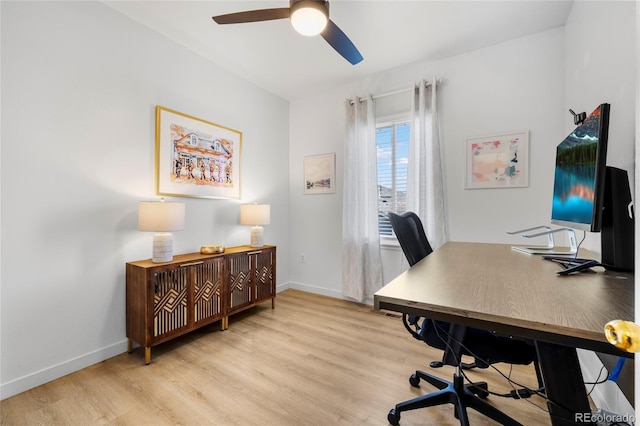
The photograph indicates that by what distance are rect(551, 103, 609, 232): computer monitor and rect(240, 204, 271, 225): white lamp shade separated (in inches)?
94.2

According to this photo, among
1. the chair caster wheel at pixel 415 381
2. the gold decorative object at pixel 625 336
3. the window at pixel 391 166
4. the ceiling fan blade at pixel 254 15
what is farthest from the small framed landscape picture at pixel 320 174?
the gold decorative object at pixel 625 336

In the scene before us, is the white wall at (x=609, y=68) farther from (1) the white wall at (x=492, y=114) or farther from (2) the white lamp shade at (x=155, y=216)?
(2) the white lamp shade at (x=155, y=216)

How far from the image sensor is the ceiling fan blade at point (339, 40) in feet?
5.64

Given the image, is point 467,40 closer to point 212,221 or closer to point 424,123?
point 424,123

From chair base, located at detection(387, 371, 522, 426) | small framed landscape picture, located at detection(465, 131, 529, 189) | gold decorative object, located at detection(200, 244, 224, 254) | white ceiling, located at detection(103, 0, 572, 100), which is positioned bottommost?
chair base, located at detection(387, 371, 522, 426)

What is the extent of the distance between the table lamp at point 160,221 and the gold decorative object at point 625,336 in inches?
90.2

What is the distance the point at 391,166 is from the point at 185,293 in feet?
8.07

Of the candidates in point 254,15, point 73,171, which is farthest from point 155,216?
point 254,15

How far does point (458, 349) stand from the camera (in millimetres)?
1130

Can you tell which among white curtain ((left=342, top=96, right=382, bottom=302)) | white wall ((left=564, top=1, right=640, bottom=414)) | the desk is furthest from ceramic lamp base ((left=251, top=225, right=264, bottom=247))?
white wall ((left=564, top=1, right=640, bottom=414))

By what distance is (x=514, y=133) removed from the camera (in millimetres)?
2479

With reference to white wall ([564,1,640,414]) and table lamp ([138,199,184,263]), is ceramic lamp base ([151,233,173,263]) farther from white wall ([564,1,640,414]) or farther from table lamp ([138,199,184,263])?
white wall ([564,1,640,414])

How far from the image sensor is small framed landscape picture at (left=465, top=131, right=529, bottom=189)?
2.45 m

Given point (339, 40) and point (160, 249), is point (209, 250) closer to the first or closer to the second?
point (160, 249)
